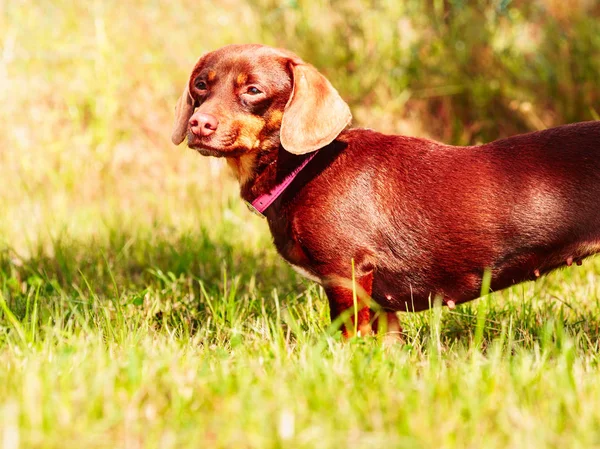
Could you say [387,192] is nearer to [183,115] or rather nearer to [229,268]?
[183,115]

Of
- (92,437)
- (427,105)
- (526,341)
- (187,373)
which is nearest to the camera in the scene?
(92,437)

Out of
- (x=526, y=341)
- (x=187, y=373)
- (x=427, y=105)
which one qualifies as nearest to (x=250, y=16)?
(x=427, y=105)

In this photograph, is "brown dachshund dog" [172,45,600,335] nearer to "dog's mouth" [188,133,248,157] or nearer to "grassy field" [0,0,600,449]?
"dog's mouth" [188,133,248,157]

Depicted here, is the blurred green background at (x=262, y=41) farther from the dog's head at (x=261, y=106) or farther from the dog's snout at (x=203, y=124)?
the dog's snout at (x=203, y=124)

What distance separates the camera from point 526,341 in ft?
9.80

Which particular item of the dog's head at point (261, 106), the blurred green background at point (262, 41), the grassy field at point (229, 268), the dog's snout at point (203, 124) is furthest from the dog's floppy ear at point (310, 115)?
the blurred green background at point (262, 41)

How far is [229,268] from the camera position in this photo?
4.14 meters

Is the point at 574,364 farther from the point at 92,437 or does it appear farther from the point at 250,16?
the point at 250,16

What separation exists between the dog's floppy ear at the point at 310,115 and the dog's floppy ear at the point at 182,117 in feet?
1.84

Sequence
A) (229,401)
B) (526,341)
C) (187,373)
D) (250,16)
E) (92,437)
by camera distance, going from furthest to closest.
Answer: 1. (250,16)
2. (526,341)
3. (187,373)
4. (229,401)
5. (92,437)

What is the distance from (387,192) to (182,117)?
37.4 inches

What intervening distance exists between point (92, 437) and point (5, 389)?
46 cm

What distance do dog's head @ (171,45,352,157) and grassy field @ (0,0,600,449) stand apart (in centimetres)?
67

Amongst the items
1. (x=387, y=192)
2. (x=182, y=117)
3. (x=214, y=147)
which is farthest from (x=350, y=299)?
(x=182, y=117)
